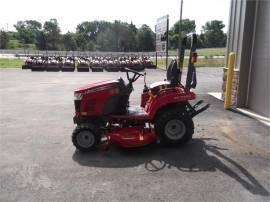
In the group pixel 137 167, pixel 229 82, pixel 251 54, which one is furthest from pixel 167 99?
pixel 251 54

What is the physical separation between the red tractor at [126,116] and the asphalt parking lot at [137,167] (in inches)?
9.3

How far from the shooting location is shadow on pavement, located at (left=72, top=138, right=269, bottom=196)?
470cm

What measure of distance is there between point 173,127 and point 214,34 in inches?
4044

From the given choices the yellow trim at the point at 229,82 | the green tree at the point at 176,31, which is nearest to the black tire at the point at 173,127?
the yellow trim at the point at 229,82

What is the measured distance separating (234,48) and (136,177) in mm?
6242

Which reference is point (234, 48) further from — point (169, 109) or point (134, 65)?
point (134, 65)

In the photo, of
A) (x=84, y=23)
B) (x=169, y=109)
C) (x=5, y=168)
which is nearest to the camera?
(x=5, y=168)

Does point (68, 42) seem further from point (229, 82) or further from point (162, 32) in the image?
point (229, 82)

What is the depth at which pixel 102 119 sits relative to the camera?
18.7 feet

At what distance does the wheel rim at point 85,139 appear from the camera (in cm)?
545

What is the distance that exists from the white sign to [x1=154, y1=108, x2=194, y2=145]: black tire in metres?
17.6

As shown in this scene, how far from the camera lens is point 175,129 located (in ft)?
18.7

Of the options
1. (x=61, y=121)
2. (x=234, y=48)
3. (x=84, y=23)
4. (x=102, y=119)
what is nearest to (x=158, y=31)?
(x=234, y=48)

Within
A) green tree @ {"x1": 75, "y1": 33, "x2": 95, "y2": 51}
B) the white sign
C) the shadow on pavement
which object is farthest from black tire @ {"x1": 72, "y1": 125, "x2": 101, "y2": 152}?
green tree @ {"x1": 75, "y1": 33, "x2": 95, "y2": 51}
